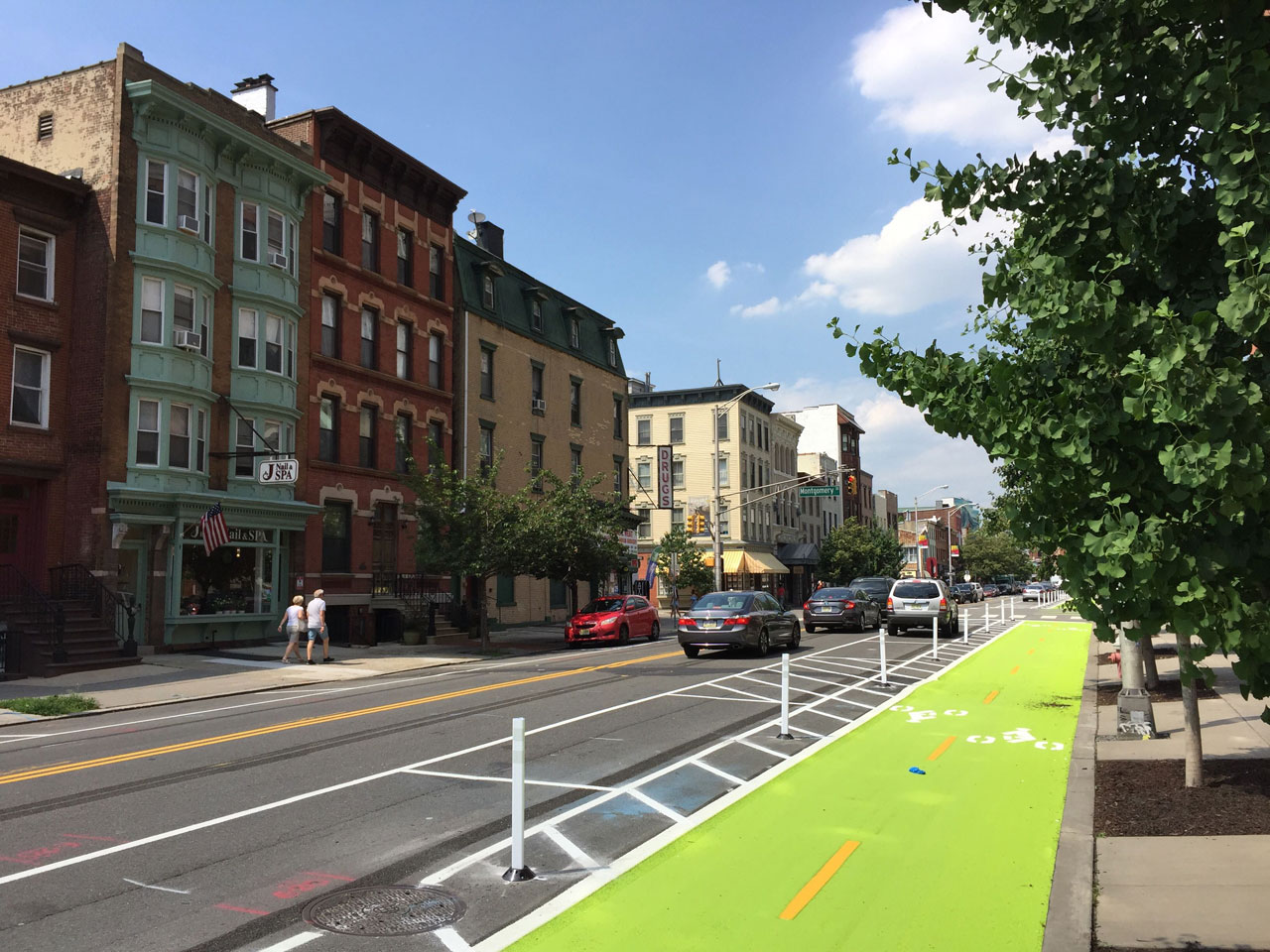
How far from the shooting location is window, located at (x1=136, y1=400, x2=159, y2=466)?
24.1m

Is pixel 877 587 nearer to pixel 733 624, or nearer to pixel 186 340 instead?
pixel 733 624

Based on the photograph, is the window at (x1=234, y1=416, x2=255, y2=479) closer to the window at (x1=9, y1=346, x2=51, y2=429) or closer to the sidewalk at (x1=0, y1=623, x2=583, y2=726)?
the window at (x1=9, y1=346, x2=51, y2=429)

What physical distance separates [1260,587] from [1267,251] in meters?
1.58

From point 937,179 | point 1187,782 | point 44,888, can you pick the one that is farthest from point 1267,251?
point 44,888

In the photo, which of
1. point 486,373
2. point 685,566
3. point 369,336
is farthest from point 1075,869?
point 685,566

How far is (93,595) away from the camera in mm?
22672

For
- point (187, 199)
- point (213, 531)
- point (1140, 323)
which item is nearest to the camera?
point (1140, 323)

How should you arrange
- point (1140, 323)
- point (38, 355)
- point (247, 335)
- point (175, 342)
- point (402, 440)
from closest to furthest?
point (1140, 323)
point (38, 355)
point (175, 342)
point (247, 335)
point (402, 440)

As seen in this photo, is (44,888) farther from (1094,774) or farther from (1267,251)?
(1094,774)

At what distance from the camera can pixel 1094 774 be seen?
9492 millimetres

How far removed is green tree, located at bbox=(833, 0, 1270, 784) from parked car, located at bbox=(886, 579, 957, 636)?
82.6ft

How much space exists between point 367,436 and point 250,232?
24.3 ft

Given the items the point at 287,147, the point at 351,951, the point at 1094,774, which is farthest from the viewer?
the point at 287,147

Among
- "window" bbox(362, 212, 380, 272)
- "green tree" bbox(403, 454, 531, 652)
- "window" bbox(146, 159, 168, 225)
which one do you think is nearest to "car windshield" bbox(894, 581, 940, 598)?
"green tree" bbox(403, 454, 531, 652)
